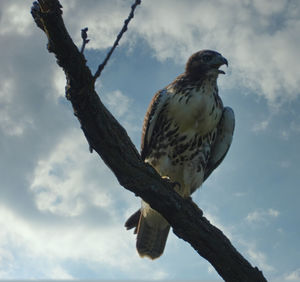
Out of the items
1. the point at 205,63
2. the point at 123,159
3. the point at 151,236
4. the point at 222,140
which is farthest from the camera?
the point at 222,140

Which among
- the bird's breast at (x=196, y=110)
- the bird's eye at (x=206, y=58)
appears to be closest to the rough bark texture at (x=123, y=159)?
the bird's breast at (x=196, y=110)

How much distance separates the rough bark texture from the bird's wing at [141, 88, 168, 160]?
5.55 ft

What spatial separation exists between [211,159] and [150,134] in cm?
141

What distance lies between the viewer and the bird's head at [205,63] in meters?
5.99

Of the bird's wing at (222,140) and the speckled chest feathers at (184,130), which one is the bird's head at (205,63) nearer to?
the speckled chest feathers at (184,130)

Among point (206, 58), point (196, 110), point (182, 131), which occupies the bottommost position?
point (182, 131)

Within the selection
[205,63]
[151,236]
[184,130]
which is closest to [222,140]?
[184,130]

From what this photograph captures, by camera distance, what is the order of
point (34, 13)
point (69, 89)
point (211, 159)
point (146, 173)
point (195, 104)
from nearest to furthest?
point (34, 13)
point (69, 89)
point (146, 173)
point (195, 104)
point (211, 159)

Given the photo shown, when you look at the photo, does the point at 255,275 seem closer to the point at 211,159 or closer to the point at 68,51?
the point at 211,159

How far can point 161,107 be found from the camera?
5.77 m

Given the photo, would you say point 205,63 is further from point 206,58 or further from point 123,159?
point 123,159

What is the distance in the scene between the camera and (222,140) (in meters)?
6.46

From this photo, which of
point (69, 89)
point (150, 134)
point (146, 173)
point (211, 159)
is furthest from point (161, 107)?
point (69, 89)

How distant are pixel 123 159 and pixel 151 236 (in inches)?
107
